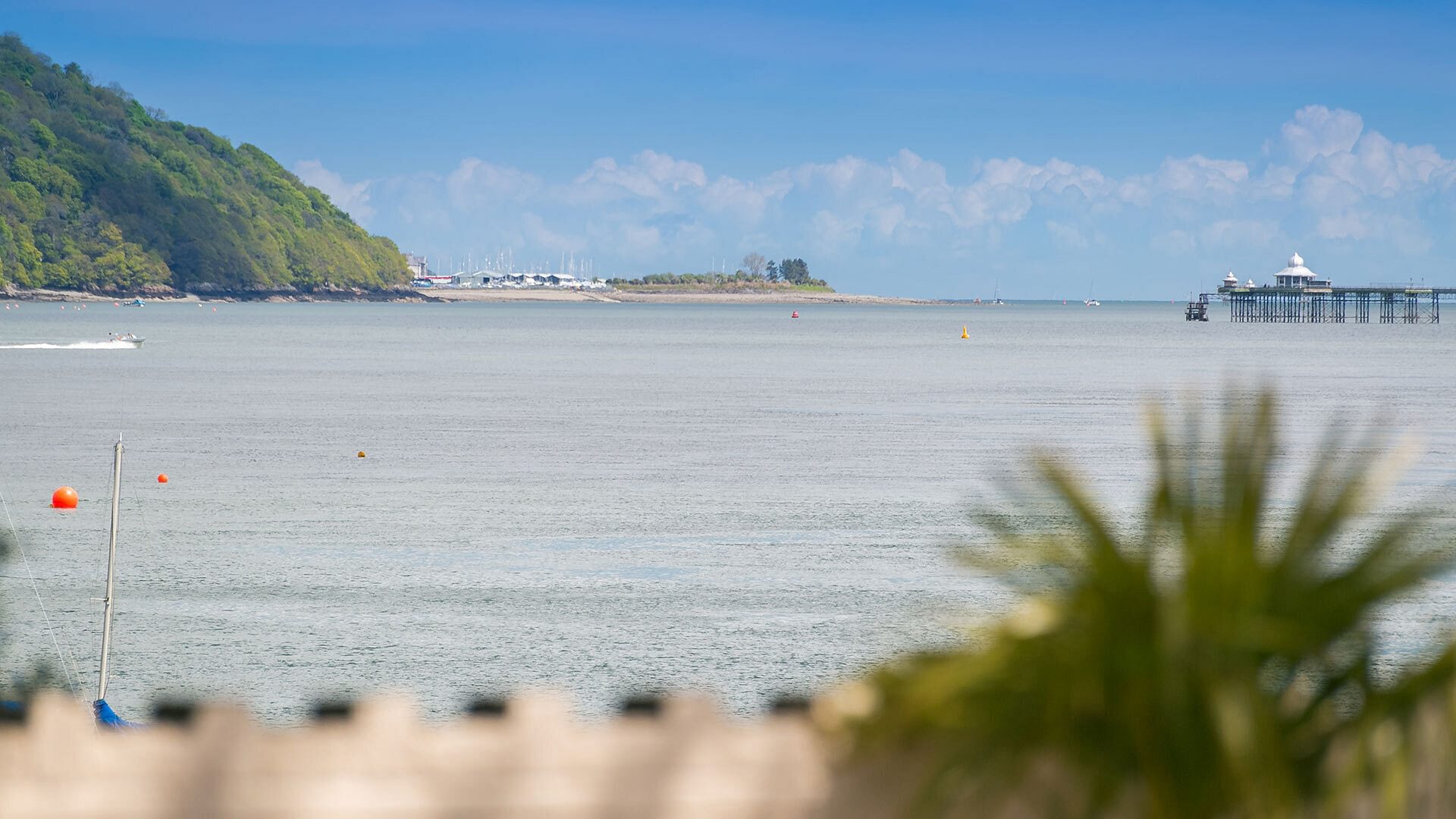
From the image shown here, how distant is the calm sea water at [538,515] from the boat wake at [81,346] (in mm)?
21578

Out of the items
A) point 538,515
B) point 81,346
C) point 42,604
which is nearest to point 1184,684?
point 42,604

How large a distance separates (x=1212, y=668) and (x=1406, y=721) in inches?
18.0

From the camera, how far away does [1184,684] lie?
3932 millimetres

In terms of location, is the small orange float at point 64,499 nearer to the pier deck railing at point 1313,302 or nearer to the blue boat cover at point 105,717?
the blue boat cover at point 105,717

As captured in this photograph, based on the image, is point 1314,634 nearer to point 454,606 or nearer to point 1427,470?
point 454,606

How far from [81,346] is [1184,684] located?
332 feet

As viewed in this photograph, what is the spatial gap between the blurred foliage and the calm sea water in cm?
48

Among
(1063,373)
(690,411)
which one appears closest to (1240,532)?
(690,411)

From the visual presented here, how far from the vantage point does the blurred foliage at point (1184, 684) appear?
3941 mm

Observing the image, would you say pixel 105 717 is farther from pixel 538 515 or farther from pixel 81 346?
pixel 81 346

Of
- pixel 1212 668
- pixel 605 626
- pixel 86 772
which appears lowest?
pixel 605 626

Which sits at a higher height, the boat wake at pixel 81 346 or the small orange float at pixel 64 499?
the boat wake at pixel 81 346

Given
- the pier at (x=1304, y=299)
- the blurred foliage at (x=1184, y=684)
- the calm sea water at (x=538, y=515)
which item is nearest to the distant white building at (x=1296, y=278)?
the pier at (x=1304, y=299)

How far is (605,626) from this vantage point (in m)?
20.5
